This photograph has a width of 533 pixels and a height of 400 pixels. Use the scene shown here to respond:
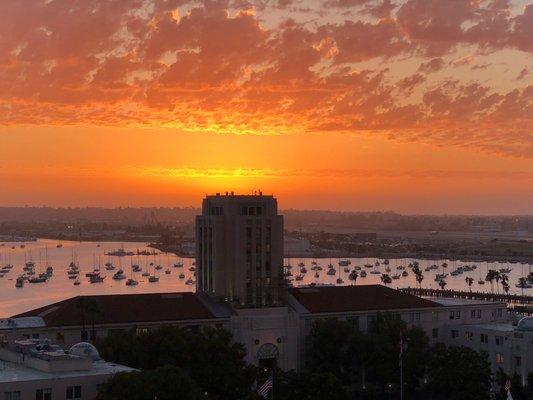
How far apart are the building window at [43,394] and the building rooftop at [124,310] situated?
1204cm

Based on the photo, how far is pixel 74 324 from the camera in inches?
1576

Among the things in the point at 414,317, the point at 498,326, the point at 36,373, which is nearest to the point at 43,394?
the point at 36,373

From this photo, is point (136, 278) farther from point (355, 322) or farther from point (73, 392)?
point (73, 392)

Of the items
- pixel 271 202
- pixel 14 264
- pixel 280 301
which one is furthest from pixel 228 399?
pixel 14 264

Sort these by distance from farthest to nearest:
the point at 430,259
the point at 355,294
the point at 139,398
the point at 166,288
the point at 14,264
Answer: the point at 430,259, the point at 14,264, the point at 166,288, the point at 355,294, the point at 139,398

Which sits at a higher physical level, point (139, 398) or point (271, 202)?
point (271, 202)

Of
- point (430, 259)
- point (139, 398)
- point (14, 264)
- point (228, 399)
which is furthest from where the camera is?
point (430, 259)

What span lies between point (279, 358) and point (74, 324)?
982cm

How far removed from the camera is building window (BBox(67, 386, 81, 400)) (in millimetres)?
27862

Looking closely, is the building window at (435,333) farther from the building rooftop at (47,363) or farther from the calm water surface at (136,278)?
the calm water surface at (136,278)

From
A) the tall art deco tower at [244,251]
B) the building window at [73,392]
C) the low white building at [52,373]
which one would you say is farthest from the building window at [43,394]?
the tall art deco tower at [244,251]

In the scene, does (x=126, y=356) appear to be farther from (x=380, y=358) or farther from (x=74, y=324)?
(x=380, y=358)

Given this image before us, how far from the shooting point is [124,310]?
1661 inches

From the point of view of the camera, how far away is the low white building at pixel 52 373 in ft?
90.0
